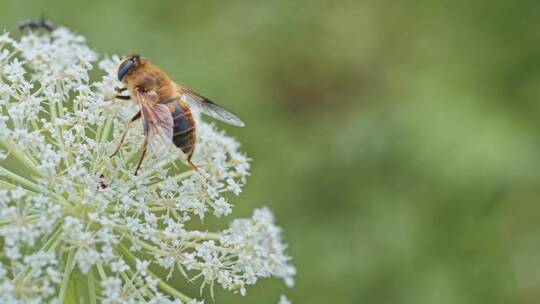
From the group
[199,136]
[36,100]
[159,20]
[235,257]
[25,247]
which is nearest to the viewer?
[25,247]

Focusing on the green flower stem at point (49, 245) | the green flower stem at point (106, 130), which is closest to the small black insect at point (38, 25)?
the green flower stem at point (106, 130)

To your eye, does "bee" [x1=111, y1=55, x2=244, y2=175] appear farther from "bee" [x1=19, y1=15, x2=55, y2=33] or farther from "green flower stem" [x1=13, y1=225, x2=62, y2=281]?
"bee" [x1=19, y1=15, x2=55, y2=33]

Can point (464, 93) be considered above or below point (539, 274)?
above

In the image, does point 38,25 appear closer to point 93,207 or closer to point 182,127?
point 182,127

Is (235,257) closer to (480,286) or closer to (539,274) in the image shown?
(480,286)

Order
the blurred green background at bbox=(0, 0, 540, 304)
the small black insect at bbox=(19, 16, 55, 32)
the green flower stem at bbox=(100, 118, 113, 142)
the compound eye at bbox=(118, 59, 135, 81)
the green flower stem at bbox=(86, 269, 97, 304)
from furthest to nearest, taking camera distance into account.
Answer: the blurred green background at bbox=(0, 0, 540, 304), the small black insect at bbox=(19, 16, 55, 32), the compound eye at bbox=(118, 59, 135, 81), the green flower stem at bbox=(100, 118, 113, 142), the green flower stem at bbox=(86, 269, 97, 304)

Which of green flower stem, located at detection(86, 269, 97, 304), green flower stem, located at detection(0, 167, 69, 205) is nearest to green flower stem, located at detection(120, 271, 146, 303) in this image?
green flower stem, located at detection(86, 269, 97, 304)

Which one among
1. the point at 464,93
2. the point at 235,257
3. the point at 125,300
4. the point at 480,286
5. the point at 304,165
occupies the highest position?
the point at 464,93

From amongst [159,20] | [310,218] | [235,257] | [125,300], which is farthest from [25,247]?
[159,20]
